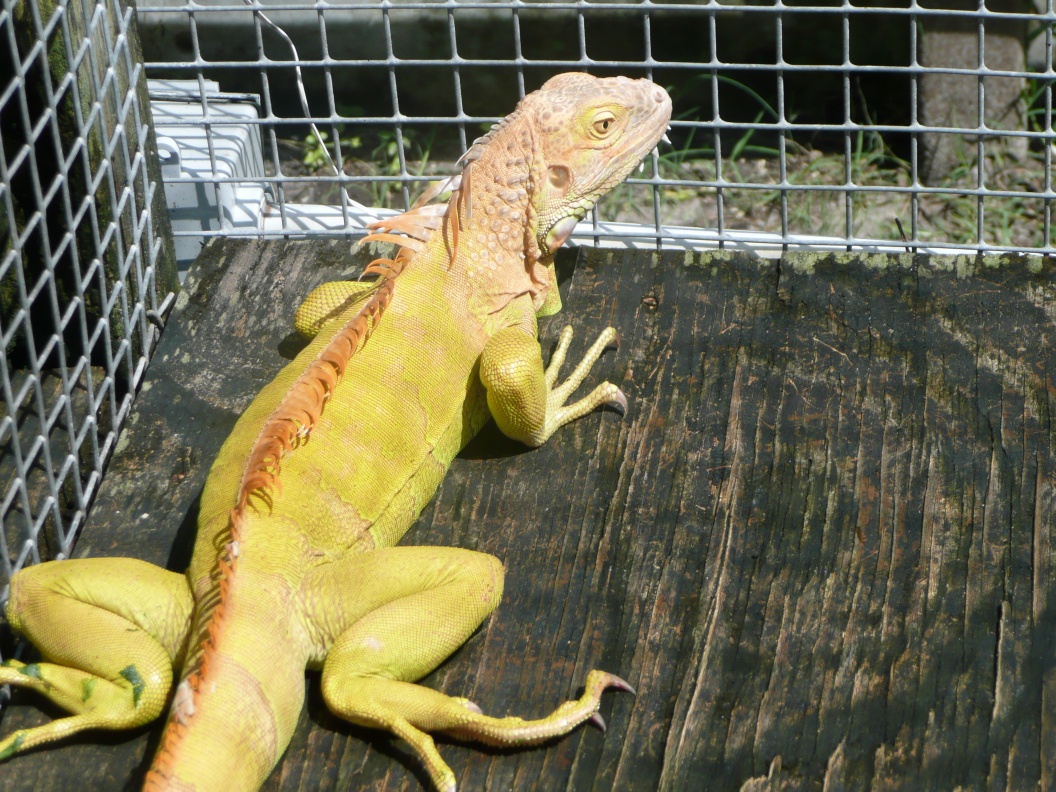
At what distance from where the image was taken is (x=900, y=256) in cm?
416

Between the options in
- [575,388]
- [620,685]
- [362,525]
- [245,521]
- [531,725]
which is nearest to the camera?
[531,725]

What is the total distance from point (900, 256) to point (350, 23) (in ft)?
14.8

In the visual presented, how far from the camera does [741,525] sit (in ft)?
10.7

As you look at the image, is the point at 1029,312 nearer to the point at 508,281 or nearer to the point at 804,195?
the point at 508,281

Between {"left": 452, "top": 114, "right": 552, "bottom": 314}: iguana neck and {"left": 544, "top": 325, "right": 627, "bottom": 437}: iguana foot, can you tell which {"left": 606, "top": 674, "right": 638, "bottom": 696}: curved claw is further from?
{"left": 452, "top": 114, "right": 552, "bottom": 314}: iguana neck

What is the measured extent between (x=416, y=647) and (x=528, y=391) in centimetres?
90

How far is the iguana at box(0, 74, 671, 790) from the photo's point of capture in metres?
2.74

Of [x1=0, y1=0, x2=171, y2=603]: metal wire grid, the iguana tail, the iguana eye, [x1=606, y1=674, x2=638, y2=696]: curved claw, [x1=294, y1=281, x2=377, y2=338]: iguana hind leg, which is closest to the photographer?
the iguana tail

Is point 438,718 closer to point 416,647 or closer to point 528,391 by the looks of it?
point 416,647

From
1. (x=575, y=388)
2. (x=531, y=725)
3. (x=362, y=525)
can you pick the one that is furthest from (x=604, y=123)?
(x=531, y=725)

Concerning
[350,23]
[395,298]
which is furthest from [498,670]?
[350,23]

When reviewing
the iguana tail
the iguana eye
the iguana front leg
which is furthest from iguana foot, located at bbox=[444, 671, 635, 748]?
the iguana eye

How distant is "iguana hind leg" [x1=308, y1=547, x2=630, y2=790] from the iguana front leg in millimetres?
547

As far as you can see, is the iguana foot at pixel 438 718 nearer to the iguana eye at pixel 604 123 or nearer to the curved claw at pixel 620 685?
the curved claw at pixel 620 685
